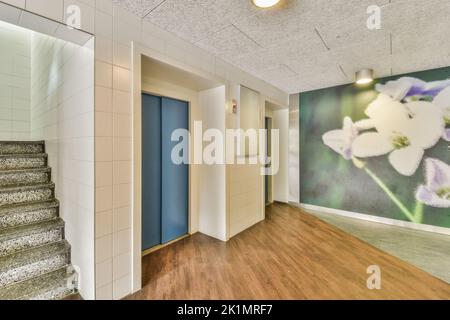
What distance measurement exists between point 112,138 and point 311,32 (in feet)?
7.50

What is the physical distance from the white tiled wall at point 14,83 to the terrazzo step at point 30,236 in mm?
2469

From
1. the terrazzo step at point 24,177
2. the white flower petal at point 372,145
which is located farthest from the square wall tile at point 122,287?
the white flower petal at point 372,145

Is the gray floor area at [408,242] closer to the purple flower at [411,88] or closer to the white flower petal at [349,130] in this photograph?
the white flower petal at [349,130]

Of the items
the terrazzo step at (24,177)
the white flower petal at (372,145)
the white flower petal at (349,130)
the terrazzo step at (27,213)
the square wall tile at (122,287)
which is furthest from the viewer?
the white flower petal at (349,130)

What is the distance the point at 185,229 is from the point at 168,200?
1.97 feet

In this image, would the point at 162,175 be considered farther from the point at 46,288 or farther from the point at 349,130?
the point at 349,130

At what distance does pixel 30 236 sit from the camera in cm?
194

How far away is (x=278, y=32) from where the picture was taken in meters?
2.18

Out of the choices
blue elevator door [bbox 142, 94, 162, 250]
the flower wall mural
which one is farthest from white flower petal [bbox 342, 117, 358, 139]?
blue elevator door [bbox 142, 94, 162, 250]

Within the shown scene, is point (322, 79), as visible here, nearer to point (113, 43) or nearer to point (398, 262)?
point (398, 262)

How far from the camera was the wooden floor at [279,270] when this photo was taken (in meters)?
1.84

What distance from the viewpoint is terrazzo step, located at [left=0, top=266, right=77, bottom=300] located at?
160cm

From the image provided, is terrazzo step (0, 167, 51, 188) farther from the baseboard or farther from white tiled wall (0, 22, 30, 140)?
the baseboard
